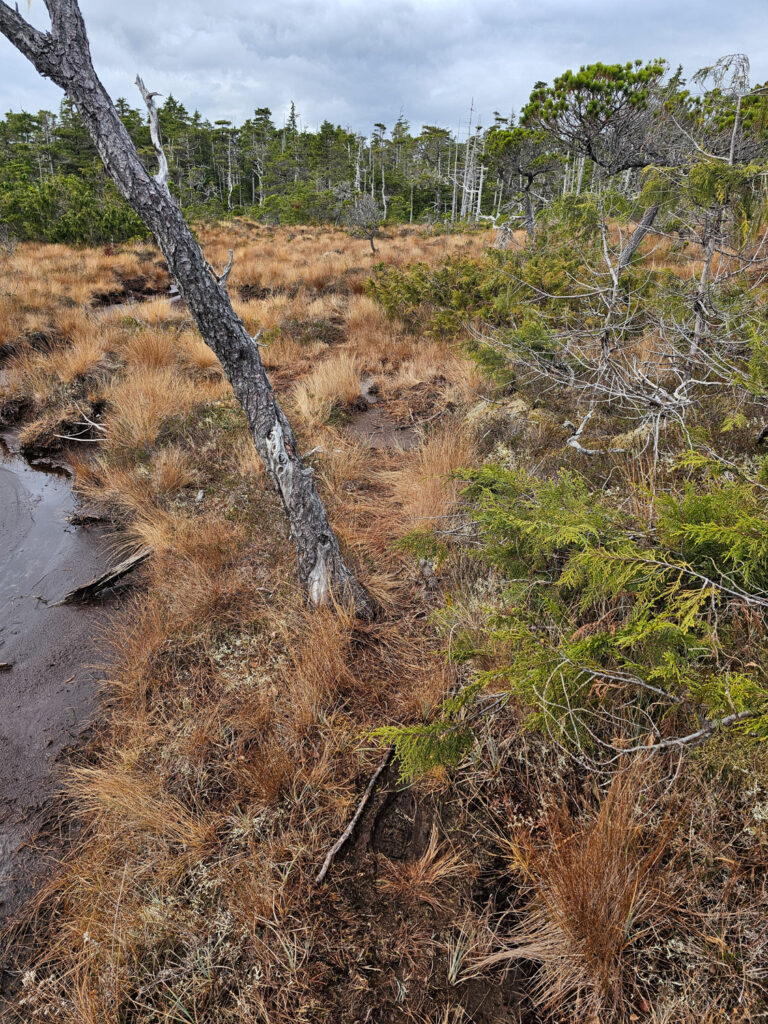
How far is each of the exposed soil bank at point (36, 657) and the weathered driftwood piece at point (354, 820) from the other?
47.9 inches

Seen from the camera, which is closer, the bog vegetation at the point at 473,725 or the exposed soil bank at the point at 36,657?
the bog vegetation at the point at 473,725

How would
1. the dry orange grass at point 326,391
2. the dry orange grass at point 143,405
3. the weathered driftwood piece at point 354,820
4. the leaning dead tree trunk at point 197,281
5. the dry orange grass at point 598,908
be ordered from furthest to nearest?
the dry orange grass at point 326,391 < the dry orange grass at point 143,405 < the leaning dead tree trunk at point 197,281 < the weathered driftwood piece at point 354,820 < the dry orange grass at point 598,908

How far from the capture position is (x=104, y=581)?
3561 millimetres

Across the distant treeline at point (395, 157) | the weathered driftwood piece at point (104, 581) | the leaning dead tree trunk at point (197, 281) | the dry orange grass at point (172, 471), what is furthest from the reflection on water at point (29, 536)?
the distant treeline at point (395, 157)

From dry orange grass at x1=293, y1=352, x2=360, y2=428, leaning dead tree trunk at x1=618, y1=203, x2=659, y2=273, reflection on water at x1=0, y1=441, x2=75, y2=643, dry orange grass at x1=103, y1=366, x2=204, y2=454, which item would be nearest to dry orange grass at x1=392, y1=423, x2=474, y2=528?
dry orange grass at x1=293, y1=352, x2=360, y2=428

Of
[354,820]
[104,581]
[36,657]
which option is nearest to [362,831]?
[354,820]

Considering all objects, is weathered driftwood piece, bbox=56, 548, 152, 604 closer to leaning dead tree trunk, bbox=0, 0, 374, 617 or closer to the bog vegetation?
the bog vegetation

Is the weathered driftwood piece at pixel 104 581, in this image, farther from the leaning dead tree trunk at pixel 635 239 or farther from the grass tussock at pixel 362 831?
the leaning dead tree trunk at pixel 635 239

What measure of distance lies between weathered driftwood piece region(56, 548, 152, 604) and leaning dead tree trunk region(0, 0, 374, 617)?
1.67 meters

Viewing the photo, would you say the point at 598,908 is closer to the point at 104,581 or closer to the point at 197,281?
the point at 197,281

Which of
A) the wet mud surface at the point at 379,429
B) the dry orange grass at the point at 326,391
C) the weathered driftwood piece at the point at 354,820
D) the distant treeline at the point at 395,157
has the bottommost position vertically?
the weathered driftwood piece at the point at 354,820

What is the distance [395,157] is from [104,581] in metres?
45.5

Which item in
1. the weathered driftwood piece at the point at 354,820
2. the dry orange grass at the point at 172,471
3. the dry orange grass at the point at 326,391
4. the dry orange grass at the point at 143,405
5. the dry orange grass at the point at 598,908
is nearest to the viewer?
the dry orange grass at the point at 598,908

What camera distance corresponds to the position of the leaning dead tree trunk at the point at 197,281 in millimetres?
2051
